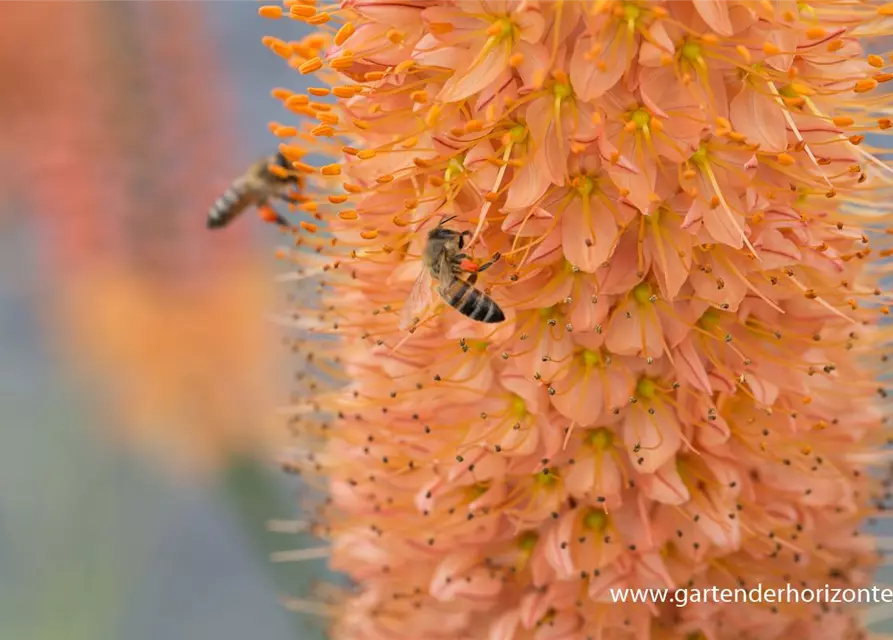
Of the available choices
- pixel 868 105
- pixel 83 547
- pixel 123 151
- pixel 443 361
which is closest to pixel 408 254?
pixel 443 361

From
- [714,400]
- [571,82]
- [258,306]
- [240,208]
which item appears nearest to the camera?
[571,82]

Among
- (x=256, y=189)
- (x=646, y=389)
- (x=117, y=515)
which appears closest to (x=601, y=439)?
(x=646, y=389)

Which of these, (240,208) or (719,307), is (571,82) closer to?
(719,307)

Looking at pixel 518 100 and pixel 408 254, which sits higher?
pixel 518 100

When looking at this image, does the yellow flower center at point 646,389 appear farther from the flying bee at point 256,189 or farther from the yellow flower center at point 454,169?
the flying bee at point 256,189

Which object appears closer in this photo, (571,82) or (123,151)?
(571,82)

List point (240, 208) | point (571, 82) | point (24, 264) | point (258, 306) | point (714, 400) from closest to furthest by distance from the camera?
point (571, 82) < point (714, 400) < point (240, 208) < point (258, 306) < point (24, 264)
